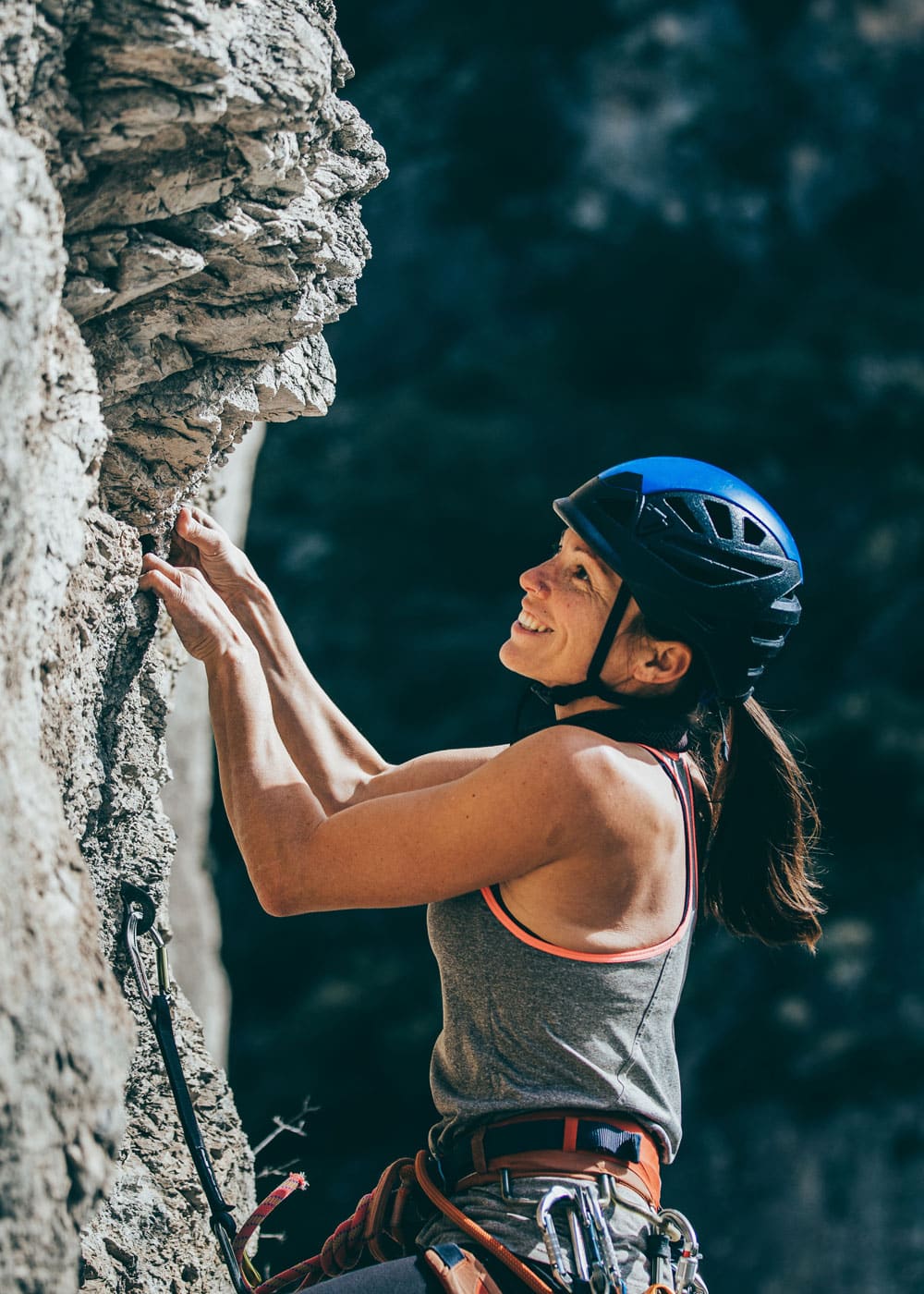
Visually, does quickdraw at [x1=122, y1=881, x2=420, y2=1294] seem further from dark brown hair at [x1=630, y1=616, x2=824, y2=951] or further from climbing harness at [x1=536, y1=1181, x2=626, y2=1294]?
dark brown hair at [x1=630, y1=616, x2=824, y2=951]

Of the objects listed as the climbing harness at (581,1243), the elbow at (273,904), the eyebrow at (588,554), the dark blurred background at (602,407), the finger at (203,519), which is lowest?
the dark blurred background at (602,407)

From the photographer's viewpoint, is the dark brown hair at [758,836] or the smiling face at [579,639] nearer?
the smiling face at [579,639]

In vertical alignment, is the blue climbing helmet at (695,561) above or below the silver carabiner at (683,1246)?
above

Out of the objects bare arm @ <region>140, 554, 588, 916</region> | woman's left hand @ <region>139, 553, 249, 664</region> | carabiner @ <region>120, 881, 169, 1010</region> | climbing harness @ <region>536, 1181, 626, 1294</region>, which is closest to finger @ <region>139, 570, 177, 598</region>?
woman's left hand @ <region>139, 553, 249, 664</region>

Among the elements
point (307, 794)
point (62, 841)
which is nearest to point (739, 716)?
point (307, 794)

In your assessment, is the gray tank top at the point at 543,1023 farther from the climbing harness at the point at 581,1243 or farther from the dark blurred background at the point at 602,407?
the dark blurred background at the point at 602,407

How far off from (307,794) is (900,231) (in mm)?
11944

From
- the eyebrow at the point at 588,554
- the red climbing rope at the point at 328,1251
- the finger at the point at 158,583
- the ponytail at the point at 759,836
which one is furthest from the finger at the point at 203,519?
the red climbing rope at the point at 328,1251

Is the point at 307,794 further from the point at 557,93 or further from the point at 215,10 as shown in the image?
the point at 557,93

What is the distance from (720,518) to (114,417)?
1.15 meters

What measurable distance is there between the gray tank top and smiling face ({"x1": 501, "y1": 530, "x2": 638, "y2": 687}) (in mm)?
215

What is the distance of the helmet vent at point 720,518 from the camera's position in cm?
257

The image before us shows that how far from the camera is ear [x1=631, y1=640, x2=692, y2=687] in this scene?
252 cm

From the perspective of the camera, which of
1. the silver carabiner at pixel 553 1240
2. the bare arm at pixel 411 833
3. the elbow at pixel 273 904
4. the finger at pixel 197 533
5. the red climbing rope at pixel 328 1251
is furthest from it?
the finger at pixel 197 533
